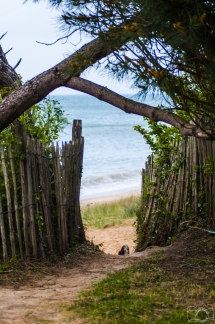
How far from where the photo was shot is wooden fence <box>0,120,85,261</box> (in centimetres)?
557

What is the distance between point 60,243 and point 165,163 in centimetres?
166

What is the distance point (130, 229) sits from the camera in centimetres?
1003

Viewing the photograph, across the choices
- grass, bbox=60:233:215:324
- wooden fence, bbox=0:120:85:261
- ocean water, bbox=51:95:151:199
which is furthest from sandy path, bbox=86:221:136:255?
grass, bbox=60:233:215:324

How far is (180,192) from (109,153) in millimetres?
Answer: 22418

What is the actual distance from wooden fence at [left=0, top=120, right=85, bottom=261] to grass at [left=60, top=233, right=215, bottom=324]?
3.73 feet

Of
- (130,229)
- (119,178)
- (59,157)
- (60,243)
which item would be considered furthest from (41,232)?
(119,178)

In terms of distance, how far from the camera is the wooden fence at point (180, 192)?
6.17 m

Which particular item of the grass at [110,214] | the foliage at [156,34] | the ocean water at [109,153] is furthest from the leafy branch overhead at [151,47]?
the grass at [110,214]

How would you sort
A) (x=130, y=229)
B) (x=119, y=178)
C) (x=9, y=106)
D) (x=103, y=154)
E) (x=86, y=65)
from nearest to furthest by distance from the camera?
(x=86, y=65)
(x=9, y=106)
(x=130, y=229)
(x=119, y=178)
(x=103, y=154)

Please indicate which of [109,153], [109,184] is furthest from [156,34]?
[109,153]

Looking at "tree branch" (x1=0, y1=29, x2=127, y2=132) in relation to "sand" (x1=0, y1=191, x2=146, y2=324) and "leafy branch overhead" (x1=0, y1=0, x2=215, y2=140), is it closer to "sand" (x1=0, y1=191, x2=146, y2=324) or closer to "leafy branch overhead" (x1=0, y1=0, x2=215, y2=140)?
"leafy branch overhead" (x1=0, y1=0, x2=215, y2=140)

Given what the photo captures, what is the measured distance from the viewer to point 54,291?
15.1ft

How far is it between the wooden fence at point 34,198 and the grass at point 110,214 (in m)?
4.54

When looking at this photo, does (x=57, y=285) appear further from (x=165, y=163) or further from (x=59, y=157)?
(x=165, y=163)
